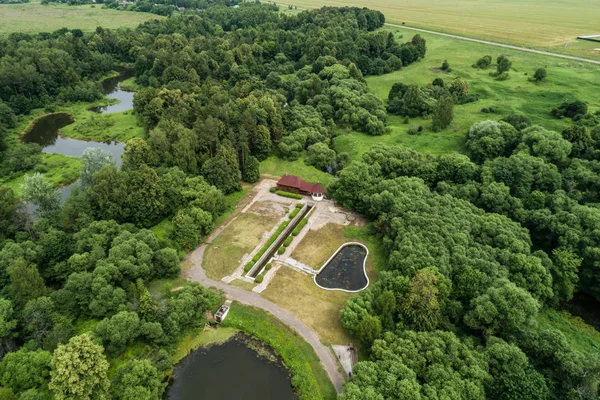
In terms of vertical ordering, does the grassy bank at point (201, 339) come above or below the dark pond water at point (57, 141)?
below

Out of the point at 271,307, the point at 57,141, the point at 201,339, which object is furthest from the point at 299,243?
the point at 57,141

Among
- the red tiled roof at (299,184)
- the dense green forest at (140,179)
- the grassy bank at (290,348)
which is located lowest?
the grassy bank at (290,348)

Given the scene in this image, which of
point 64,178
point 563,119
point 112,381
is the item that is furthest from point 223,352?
point 563,119

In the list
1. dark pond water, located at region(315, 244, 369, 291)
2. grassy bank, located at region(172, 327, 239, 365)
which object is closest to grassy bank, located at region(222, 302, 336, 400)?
grassy bank, located at region(172, 327, 239, 365)

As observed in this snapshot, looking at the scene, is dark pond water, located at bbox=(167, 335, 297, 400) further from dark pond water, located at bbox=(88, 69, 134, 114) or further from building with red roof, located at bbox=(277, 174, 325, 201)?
dark pond water, located at bbox=(88, 69, 134, 114)

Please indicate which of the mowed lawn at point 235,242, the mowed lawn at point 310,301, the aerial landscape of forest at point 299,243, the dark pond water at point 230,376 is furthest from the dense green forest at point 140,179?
the mowed lawn at point 310,301

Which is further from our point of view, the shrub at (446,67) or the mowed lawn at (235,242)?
the shrub at (446,67)

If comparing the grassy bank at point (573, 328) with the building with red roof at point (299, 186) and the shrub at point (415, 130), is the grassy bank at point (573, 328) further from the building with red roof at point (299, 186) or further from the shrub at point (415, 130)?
the shrub at point (415, 130)
